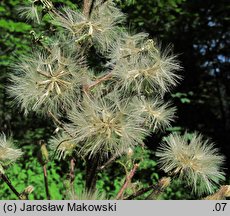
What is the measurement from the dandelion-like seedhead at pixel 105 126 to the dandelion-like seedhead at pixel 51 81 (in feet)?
0.37

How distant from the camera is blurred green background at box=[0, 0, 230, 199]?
491cm

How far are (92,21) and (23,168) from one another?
3.66 m

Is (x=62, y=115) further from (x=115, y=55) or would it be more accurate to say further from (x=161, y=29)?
(x=161, y=29)

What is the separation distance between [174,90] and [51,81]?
4.65m

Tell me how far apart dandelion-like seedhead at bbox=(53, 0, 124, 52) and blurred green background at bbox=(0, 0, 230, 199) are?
92.9 inches

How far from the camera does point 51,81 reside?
176cm

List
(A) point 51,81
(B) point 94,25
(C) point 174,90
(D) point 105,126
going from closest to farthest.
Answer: (D) point 105,126, (A) point 51,81, (B) point 94,25, (C) point 174,90

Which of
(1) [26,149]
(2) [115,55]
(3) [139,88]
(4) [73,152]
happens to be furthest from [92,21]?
(1) [26,149]

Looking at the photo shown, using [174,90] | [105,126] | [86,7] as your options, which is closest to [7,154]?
[105,126]

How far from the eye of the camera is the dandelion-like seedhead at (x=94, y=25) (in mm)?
1902

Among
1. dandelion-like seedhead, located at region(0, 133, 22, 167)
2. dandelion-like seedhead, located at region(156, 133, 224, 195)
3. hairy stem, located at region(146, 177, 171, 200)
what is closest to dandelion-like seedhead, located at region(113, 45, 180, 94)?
dandelion-like seedhead, located at region(156, 133, 224, 195)

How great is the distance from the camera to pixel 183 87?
23.3 feet

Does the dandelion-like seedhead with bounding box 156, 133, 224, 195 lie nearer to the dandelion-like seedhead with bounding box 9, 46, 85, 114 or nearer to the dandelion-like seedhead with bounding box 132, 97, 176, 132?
the dandelion-like seedhead with bounding box 132, 97, 176, 132

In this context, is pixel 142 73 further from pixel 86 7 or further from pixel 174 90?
pixel 174 90
